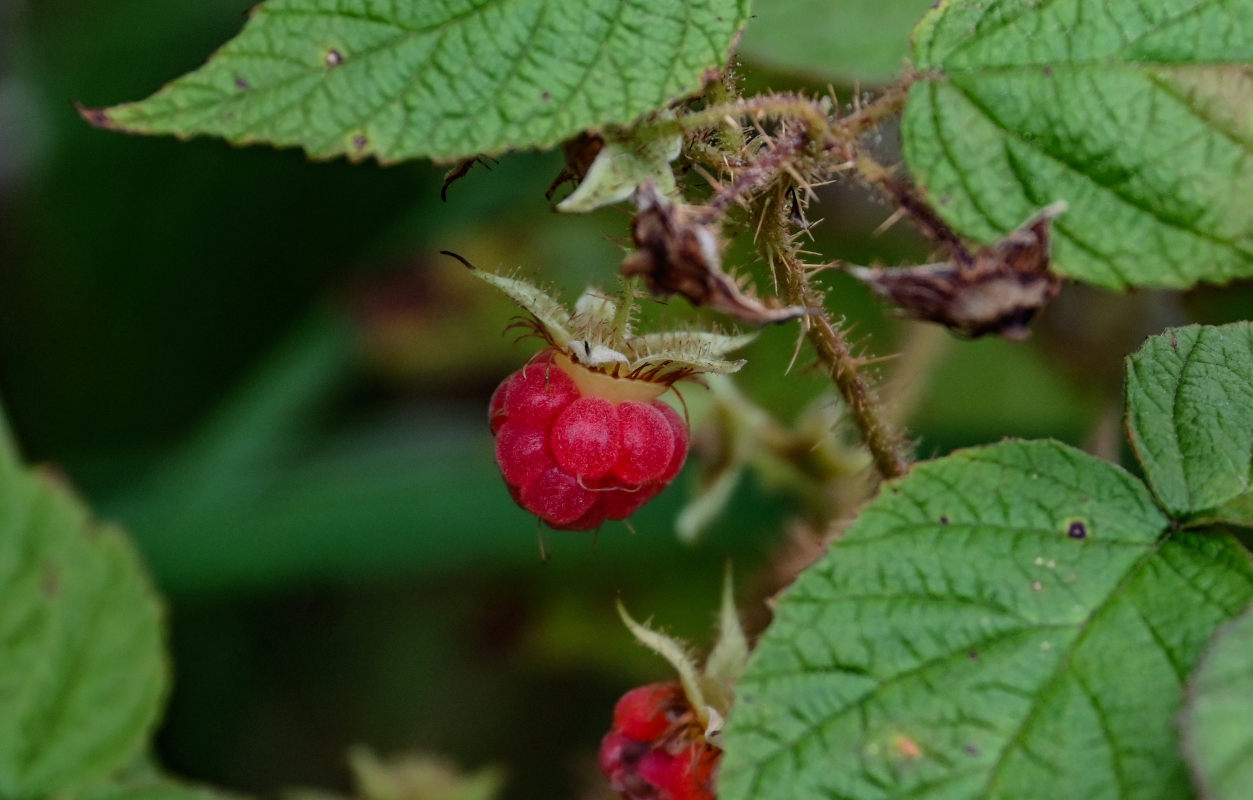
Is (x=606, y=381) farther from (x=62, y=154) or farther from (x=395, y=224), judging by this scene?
(x=62, y=154)

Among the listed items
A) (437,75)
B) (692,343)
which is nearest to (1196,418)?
(692,343)

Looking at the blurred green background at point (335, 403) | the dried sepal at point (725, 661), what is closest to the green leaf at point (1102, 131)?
the dried sepal at point (725, 661)

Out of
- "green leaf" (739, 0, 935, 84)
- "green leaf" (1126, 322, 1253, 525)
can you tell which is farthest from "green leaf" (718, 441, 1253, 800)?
"green leaf" (739, 0, 935, 84)

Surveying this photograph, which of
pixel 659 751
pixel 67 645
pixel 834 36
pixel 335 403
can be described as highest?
pixel 834 36

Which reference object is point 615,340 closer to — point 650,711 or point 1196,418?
point 650,711

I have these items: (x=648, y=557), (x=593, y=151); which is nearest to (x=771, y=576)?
(x=648, y=557)

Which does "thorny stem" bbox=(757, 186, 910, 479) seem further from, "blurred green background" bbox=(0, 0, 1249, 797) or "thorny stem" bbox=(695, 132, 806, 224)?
"blurred green background" bbox=(0, 0, 1249, 797)

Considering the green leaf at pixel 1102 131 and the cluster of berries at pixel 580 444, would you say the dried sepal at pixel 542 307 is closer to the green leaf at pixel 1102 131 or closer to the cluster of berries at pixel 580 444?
the cluster of berries at pixel 580 444
